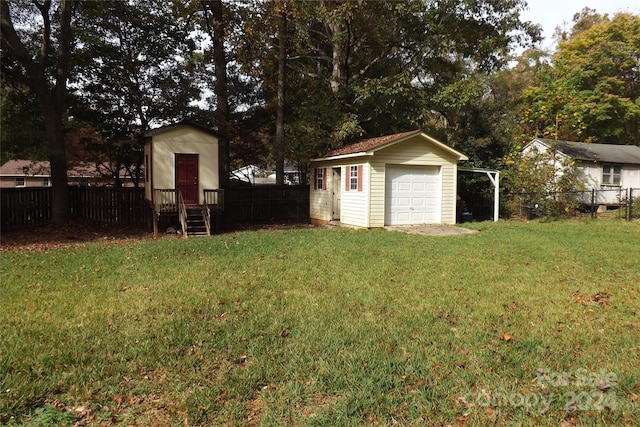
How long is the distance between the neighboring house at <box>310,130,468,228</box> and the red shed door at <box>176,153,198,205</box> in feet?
15.9

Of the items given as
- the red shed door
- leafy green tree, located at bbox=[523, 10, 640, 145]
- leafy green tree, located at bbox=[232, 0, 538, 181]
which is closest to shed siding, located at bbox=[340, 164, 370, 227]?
leafy green tree, located at bbox=[232, 0, 538, 181]

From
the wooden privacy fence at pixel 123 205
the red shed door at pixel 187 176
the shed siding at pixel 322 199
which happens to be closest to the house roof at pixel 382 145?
the shed siding at pixel 322 199

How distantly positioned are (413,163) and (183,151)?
7.76 meters

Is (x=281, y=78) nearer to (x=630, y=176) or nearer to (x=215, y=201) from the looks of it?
(x=215, y=201)

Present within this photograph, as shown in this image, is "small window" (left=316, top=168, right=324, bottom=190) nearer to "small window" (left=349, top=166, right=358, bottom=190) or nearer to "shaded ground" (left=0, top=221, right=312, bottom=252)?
"small window" (left=349, top=166, right=358, bottom=190)

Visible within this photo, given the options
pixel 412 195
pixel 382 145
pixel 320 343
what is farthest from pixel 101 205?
pixel 320 343

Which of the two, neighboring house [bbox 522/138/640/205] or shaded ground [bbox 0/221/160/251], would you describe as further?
neighboring house [bbox 522/138/640/205]

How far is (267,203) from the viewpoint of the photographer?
17703 mm

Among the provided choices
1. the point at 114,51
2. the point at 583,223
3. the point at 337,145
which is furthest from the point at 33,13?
the point at 583,223

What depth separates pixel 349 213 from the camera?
1448 cm

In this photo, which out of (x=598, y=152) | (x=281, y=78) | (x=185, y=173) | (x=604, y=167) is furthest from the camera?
(x=598, y=152)

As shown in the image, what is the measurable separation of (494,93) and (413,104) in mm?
25968

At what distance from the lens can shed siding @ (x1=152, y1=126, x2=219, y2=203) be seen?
44.2 ft

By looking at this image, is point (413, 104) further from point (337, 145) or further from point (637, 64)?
point (637, 64)
